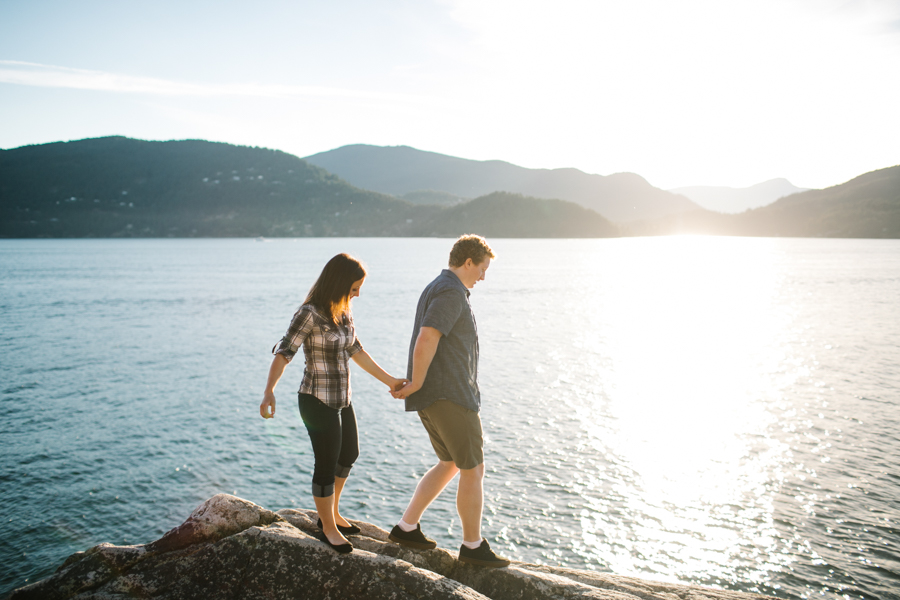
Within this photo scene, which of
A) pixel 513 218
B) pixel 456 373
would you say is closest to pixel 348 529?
pixel 456 373

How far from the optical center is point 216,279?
5366cm

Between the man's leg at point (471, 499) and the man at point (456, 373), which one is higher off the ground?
the man at point (456, 373)

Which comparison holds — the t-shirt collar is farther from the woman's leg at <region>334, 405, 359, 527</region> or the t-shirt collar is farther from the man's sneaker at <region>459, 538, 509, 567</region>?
the man's sneaker at <region>459, 538, 509, 567</region>

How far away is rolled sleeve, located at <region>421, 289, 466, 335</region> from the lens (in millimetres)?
3611

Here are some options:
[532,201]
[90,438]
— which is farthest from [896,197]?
[90,438]

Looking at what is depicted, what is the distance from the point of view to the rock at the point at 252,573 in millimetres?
3328

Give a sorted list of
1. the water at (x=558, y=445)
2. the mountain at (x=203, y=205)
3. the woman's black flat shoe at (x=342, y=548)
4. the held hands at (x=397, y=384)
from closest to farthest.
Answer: the woman's black flat shoe at (x=342, y=548) < the held hands at (x=397, y=384) < the water at (x=558, y=445) < the mountain at (x=203, y=205)

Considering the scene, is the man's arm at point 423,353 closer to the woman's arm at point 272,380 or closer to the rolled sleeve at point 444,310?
the rolled sleeve at point 444,310

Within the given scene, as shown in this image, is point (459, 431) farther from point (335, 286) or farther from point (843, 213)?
point (843, 213)

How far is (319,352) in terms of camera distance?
382 cm

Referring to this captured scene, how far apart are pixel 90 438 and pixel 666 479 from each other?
36.5 ft

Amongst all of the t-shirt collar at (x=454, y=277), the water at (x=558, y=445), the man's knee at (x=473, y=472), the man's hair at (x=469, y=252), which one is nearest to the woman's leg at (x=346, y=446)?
the man's knee at (x=473, y=472)

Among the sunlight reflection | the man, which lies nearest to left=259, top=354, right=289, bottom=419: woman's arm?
the man

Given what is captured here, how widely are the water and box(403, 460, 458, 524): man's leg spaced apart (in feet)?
13.9
